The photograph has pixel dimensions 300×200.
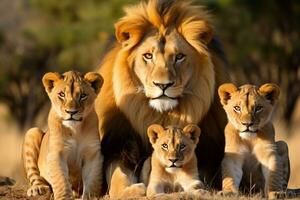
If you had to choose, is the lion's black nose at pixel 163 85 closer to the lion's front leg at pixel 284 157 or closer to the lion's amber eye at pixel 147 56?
the lion's amber eye at pixel 147 56

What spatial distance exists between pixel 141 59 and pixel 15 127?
14939 mm

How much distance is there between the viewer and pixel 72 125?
621 centimetres

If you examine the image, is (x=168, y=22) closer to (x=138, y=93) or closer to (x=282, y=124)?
(x=138, y=93)

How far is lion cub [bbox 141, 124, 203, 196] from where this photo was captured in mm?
6172

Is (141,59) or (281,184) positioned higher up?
(141,59)

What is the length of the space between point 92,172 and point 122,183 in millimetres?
263

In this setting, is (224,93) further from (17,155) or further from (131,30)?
(17,155)

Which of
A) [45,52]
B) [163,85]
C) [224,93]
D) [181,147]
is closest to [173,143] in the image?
[181,147]

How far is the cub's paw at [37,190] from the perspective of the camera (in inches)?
261

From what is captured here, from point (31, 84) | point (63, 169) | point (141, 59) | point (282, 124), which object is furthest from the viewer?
point (31, 84)

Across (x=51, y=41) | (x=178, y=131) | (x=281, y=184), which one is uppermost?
(x=51, y=41)

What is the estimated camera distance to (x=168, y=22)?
698 centimetres

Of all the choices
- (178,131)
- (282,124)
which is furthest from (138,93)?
(282,124)

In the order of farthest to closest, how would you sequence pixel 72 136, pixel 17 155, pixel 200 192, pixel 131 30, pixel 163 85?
pixel 17 155 < pixel 131 30 < pixel 163 85 < pixel 72 136 < pixel 200 192
